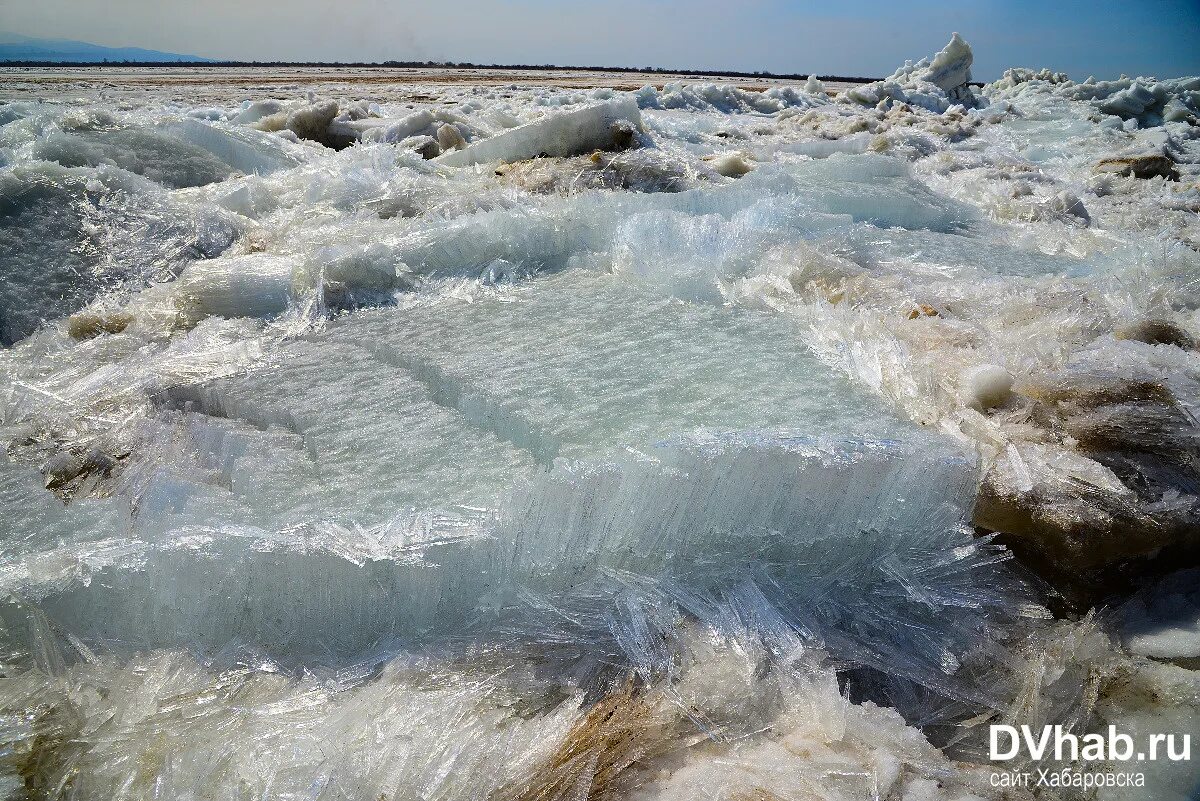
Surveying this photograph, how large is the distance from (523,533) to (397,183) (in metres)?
2.97

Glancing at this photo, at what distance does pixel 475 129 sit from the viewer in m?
5.79

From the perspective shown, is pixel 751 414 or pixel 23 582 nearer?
pixel 23 582

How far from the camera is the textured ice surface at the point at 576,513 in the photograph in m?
1.02

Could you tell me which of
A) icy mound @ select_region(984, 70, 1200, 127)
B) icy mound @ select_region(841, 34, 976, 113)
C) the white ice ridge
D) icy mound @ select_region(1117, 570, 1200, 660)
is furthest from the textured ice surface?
icy mound @ select_region(841, 34, 976, 113)

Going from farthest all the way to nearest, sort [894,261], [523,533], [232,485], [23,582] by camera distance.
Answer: [894,261]
[232,485]
[523,533]
[23,582]

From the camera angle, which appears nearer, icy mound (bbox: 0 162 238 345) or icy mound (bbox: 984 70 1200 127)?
icy mound (bbox: 0 162 238 345)

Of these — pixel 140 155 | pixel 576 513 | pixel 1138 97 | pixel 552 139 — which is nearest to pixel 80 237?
pixel 140 155

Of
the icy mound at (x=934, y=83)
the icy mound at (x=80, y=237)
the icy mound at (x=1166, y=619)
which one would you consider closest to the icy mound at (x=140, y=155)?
the icy mound at (x=80, y=237)

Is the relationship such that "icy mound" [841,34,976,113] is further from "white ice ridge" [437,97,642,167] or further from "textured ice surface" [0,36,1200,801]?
"textured ice surface" [0,36,1200,801]

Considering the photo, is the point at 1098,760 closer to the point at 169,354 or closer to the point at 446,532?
the point at 446,532

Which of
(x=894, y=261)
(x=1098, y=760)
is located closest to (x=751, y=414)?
(x=1098, y=760)

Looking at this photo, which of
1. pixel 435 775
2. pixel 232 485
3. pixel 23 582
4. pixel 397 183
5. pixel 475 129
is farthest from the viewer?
pixel 475 129

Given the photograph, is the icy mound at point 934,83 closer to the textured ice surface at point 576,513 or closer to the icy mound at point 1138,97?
the icy mound at point 1138,97

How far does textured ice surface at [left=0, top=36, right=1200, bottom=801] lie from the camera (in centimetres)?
102
